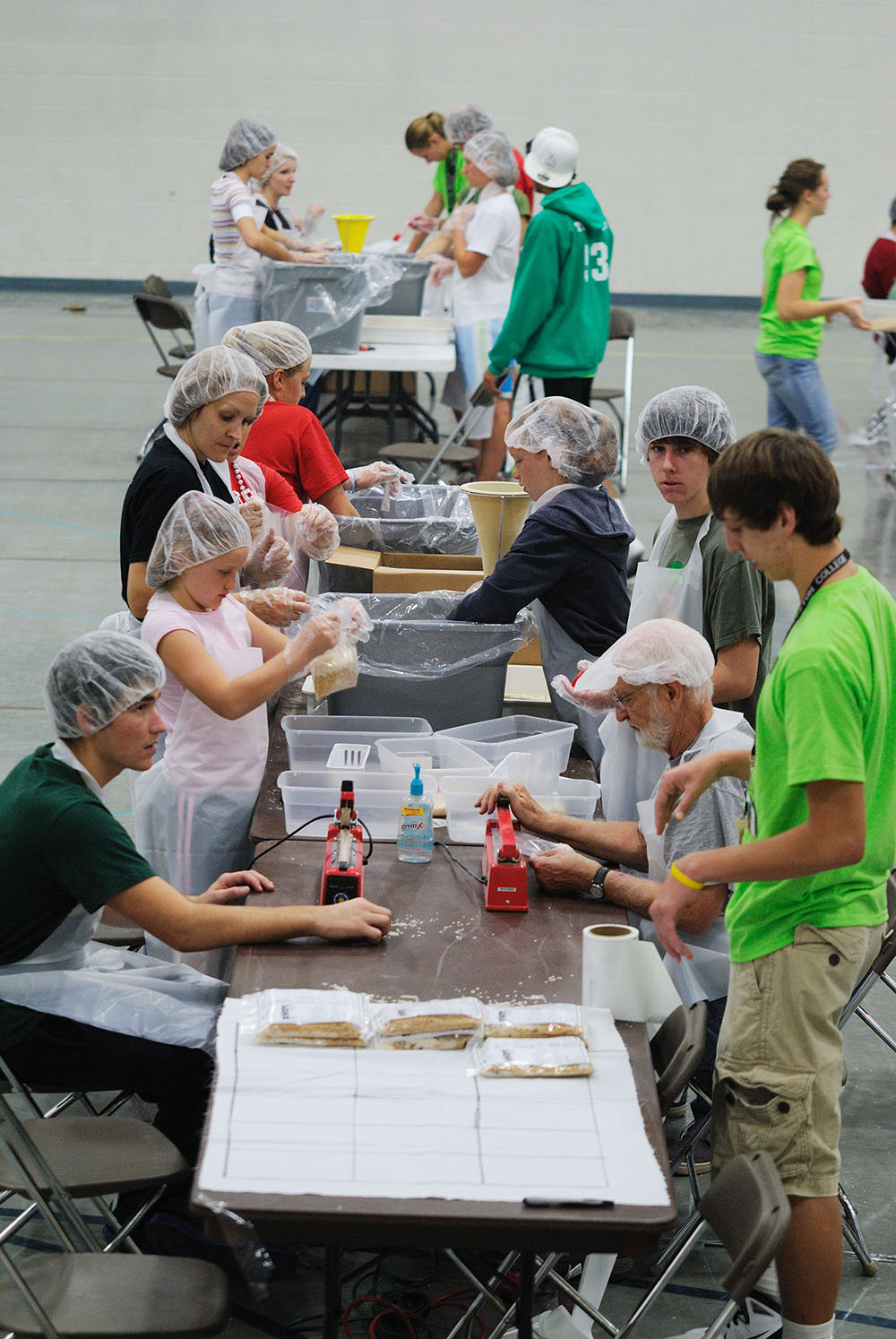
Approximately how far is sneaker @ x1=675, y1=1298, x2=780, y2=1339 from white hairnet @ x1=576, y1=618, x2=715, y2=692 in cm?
112

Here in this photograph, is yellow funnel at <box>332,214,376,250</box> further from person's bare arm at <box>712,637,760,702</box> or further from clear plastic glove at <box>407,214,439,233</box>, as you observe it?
person's bare arm at <box>712,637,760,702</box>

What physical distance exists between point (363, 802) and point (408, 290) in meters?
5.92

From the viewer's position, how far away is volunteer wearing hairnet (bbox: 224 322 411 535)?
424 centimetres

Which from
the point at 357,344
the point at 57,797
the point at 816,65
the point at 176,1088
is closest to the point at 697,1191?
the point at 176,1088

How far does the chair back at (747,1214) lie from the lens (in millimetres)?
1824

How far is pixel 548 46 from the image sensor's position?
518 inches

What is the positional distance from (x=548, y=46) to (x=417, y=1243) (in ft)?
43.2

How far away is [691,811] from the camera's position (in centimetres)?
267

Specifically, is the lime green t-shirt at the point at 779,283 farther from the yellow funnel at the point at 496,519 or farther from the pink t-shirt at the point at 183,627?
the pink t-shirt at the point at 183,627

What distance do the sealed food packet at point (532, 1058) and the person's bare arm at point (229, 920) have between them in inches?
15.5

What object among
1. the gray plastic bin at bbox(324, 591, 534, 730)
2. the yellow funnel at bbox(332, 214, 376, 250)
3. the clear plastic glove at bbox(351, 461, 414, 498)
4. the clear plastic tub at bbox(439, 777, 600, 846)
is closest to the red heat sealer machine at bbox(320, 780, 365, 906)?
the clear plastic tub at bbox(439, 777, 600, 846)

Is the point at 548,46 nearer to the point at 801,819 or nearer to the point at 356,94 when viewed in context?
the point at 356,94

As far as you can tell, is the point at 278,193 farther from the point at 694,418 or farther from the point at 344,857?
the point at 344,857

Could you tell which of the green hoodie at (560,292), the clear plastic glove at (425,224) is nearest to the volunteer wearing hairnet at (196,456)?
the green hoodie at (560,292)
